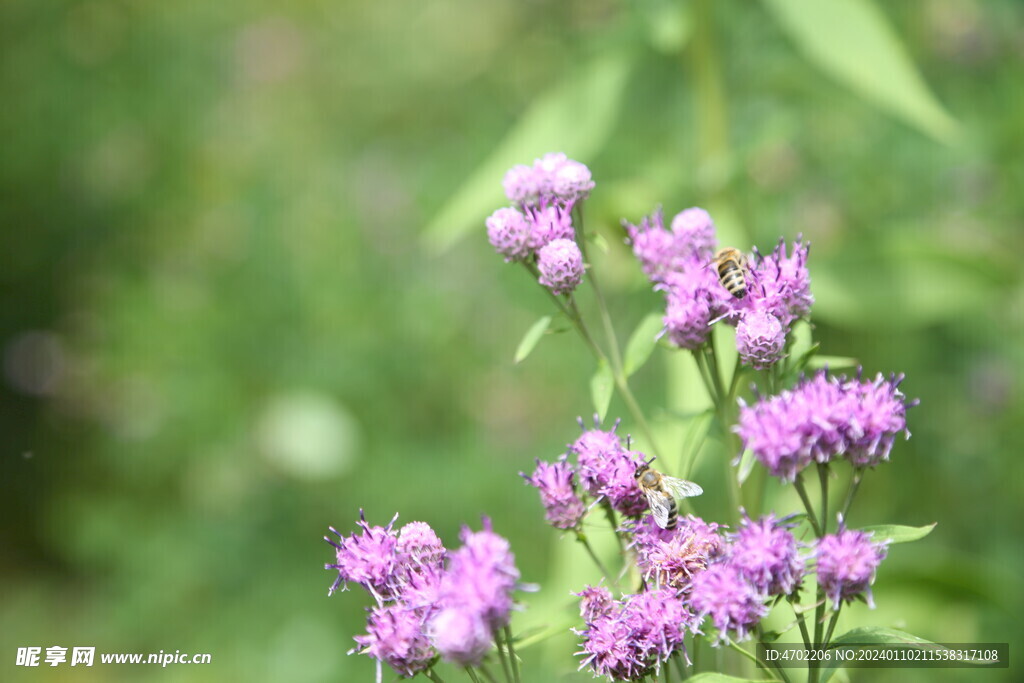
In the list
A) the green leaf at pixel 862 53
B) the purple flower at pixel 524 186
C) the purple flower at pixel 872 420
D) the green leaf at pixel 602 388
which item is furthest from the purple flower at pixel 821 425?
the green leaf at pixel 862 53

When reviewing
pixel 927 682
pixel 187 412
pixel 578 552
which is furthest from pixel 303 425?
pixel 927 682

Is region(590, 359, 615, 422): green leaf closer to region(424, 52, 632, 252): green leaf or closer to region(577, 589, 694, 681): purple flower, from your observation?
region(577, 589, 694, 681): purple flower

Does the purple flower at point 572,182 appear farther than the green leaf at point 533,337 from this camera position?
Yes

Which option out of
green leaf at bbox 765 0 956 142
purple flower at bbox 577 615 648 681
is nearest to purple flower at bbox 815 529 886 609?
purple flower at bbox 577 615 648 681

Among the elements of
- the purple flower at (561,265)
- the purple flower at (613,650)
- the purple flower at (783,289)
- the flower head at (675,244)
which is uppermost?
the flower head at (675,244)

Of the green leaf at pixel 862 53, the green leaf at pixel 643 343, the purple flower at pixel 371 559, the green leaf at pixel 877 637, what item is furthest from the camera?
the green leaf at pixel 862 53

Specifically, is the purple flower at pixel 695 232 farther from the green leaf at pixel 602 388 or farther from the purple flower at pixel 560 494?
the purple flower at pixel 560 494

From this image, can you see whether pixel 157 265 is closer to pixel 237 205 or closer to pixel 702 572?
pixel 237 205
